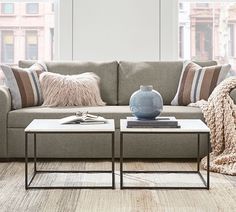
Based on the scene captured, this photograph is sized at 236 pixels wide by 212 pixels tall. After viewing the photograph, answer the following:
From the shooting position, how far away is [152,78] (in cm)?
555

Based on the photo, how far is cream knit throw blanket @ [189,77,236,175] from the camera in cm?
456

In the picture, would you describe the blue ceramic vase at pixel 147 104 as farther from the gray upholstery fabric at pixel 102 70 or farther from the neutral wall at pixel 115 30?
the neutral wall at pixel 115 30

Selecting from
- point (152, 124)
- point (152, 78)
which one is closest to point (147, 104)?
point (152, 124)

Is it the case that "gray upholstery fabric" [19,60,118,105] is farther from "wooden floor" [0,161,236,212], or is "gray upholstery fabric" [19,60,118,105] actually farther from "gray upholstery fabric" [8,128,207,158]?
"wooden floor" [0,161,236,212]

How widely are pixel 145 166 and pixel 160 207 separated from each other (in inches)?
47.8

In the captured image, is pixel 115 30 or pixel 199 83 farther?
pixel 115 30

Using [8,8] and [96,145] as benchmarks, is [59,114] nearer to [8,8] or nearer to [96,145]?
[96,145]

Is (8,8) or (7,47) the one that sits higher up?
(8,8)

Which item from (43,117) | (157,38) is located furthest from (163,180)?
(157,38)

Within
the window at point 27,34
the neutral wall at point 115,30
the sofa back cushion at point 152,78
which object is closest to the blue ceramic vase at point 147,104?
the sofa back cushion at point 152,78

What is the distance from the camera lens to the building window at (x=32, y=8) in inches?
260

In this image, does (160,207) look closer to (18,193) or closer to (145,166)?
(18,193)

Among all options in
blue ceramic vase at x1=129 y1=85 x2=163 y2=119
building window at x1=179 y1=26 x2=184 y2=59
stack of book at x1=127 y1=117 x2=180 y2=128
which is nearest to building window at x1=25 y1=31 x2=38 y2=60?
building window at x1=179 y1=26 x2=184 y2=59

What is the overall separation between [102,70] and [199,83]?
0.91 metres
